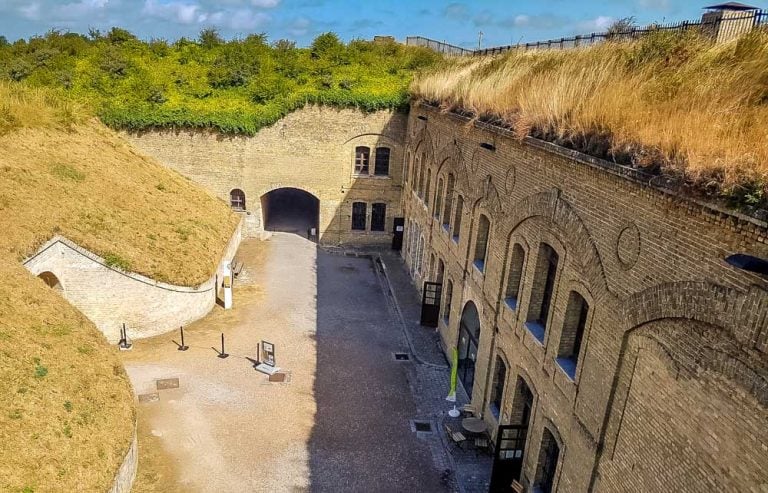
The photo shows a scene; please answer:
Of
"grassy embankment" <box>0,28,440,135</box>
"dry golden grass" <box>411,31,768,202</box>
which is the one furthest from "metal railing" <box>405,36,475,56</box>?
"dry golden grass" <box>411,31,768,202</box>

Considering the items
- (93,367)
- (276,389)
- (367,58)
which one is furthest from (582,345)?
(367,58)

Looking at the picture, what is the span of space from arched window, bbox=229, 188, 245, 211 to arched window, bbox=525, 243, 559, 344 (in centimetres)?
1982

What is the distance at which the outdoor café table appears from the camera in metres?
13.1

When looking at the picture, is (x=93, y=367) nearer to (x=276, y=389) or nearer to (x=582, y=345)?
(x=276, y=389)

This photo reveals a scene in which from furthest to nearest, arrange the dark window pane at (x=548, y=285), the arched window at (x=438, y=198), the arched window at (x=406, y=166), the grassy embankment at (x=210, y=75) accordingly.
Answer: the grassy embankment at (x=210, y=75) → the arched window at (x=406, y=166) → the arched window at (x=438, y=198) → the dark window pane at (x=548, y=285)

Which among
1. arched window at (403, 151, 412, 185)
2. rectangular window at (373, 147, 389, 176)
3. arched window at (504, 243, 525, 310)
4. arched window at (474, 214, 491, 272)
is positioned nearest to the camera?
arched window at (504, 243, 525, 310)

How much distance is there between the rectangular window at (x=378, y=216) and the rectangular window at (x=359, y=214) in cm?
45

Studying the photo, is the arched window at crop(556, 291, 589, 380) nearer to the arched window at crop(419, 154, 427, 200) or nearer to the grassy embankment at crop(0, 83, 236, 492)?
the grassy embankment at crop(0, 83, 236, 492)

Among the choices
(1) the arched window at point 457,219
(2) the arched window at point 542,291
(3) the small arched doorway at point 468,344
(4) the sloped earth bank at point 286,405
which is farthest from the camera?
(1) the arched window at point 457,219

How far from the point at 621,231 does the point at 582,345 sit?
2.28 meters

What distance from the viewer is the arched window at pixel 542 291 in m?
10.6

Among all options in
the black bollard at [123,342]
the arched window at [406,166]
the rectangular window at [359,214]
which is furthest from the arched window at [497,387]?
the rectangular window at [359,214]

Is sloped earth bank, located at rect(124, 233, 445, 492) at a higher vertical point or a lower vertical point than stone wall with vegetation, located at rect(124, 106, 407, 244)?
lower

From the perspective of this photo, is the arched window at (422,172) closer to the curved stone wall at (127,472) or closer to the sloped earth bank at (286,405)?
the sloped earth bank at (286,405)
